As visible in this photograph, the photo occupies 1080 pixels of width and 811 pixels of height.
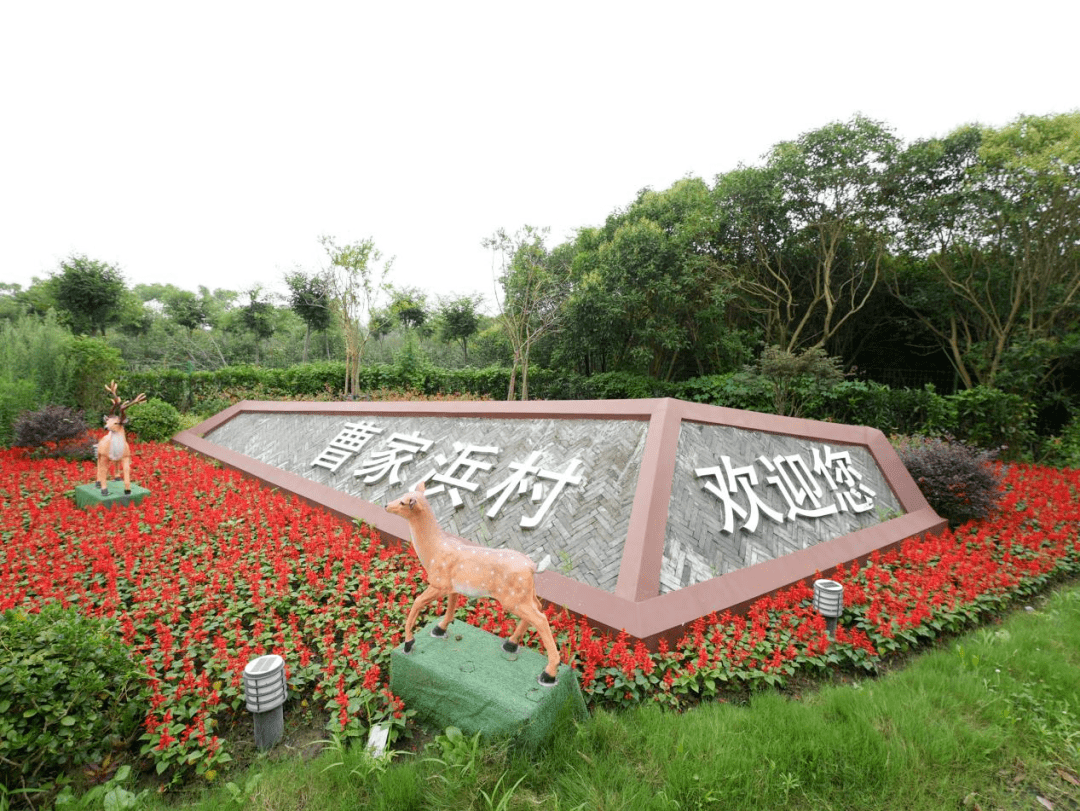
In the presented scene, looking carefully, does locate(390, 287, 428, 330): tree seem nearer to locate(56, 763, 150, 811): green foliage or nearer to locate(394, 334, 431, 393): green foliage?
locate(394, 334, 431, 393): green foliage

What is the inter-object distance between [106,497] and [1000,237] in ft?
56.6

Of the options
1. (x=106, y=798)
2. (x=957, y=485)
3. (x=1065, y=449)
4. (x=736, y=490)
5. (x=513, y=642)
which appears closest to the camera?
(x=106, y=798)

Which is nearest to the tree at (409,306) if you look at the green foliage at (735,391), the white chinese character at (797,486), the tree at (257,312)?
the tree at (257,312)

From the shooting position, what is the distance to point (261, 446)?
334 inches

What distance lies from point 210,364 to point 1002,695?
3207 cm

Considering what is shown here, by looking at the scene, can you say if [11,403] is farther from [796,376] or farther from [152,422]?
[796,376]

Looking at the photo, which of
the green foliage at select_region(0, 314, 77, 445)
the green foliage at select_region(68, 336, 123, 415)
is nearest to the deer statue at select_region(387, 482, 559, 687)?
the green foliage at select_region(0, 314, 77, 445)

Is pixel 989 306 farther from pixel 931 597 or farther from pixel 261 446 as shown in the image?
pixel 261 446

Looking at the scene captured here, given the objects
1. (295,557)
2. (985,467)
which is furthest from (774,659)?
(985,467)

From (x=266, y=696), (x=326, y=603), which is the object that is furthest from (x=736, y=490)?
(x=266, y=696)

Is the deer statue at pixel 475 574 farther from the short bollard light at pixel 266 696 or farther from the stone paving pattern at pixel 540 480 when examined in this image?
the stone paving pattern at pixel 540 480

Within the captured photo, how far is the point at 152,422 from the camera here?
10.0m

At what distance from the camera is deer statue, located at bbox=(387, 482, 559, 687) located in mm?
2555

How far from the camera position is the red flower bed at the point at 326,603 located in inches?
114
